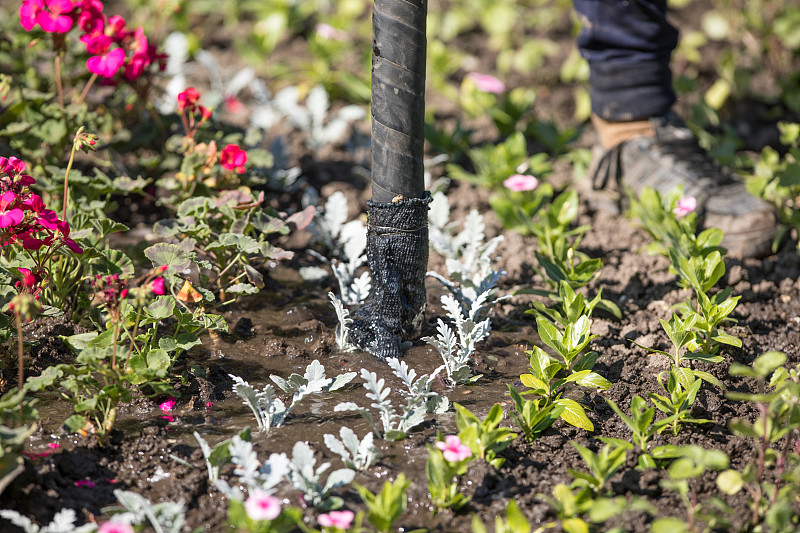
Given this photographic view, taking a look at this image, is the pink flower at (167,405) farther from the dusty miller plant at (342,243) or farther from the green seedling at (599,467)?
the green seedling at (599,467)

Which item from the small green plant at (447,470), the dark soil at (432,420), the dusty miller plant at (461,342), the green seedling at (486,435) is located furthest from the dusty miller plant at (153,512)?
A: the dusty miller plant at (461,342)

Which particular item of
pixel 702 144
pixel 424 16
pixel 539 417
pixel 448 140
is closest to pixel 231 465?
pixel 539 417

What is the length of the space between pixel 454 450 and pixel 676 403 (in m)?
0.66

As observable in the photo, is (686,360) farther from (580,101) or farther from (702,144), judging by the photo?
(580,101)

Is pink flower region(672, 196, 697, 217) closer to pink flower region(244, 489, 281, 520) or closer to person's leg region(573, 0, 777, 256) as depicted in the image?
person's leg region(573, 0, 777, 256)

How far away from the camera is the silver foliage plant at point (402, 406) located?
2.01 metres

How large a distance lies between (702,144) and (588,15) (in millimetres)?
977

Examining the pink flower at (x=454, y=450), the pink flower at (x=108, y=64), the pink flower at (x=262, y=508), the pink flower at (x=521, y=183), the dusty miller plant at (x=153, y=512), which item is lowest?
the dusty miller plant at (x=153, y=512)

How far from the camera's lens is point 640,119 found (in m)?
3.45

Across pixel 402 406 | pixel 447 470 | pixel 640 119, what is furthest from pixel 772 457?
pixel 640 119

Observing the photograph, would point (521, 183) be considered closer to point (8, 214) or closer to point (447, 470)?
point (447, 470)

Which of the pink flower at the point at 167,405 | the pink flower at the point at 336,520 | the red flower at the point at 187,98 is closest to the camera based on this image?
the pink flower at the point at 336,520

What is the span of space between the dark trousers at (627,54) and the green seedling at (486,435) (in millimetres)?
1976

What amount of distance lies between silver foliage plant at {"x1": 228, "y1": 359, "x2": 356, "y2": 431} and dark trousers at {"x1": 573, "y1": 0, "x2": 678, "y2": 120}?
78.2 inches
